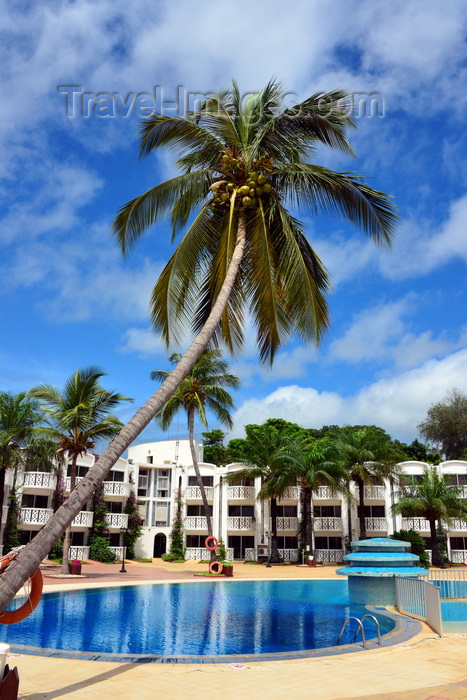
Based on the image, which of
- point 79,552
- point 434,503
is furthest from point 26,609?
point 434,503

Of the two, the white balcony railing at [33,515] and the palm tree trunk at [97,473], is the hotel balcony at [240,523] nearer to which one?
the white balcony railing at [33,515]

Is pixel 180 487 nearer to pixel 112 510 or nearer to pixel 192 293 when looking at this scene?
pixel 112 510

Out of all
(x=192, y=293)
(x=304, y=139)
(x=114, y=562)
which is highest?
(x=304, y=139)

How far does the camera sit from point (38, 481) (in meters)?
36.5

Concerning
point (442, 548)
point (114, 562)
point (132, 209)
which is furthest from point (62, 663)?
point (442, 548)

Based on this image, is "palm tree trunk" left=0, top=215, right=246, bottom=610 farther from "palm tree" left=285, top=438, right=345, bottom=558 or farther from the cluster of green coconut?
"palm tree" left=285, top=438, right=345, bottom=558

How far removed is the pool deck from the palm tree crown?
6.32 m

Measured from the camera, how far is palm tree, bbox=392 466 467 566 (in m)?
35.9

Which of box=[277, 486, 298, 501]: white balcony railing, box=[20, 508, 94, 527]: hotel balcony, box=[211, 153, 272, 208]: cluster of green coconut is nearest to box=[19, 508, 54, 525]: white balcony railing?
box=[20, 508, 94, 527]: hotel balcony

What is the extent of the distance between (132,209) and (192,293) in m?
2.44

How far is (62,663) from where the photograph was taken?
9.37 metres

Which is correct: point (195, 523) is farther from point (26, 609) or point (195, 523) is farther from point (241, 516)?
point (26, 609)

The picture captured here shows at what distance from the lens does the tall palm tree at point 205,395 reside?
35250 mm

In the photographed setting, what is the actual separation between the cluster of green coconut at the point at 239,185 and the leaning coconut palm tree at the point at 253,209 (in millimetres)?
24
